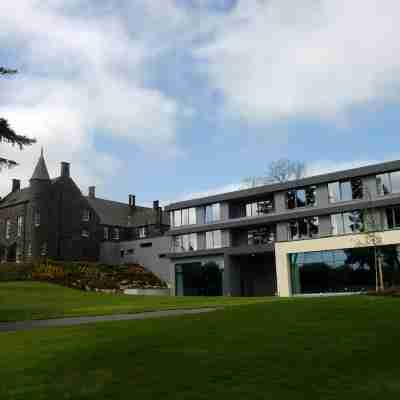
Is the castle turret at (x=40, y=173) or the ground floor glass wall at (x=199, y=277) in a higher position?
the castle turret at (x=40, y=173)

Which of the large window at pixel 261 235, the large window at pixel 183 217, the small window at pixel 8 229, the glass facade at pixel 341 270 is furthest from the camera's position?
the small window at pixel 8 229

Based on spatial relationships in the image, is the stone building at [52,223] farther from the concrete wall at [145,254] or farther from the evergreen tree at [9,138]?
the evergreen tree at [9,138]

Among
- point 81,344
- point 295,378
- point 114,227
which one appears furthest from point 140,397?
point 114,227

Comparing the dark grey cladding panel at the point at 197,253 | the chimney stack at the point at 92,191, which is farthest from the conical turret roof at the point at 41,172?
the dark grey cladding panel at the point at 197,253

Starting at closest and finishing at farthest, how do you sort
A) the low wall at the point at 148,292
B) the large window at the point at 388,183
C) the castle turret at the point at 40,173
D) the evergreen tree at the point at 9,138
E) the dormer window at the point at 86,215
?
the evergreen tree at the point at 9,138, the large window at the point at 388,183, the low wall at the point at 148,292, the castle turret at the point at 40,173, the dormer window at the point at 86,215

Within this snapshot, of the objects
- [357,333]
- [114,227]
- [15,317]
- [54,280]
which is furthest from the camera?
[114,227]

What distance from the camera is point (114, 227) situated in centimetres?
6981

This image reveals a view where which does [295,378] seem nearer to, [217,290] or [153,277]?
[217,290]

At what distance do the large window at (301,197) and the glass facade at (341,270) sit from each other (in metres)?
4.83

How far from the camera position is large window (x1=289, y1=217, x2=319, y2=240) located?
44375mm

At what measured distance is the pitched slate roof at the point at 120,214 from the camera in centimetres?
7000

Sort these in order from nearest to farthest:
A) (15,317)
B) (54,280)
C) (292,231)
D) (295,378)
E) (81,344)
→ (295,378), (81,344), (15,317), (292,231), (54,280)

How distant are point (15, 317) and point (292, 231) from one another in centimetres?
3048

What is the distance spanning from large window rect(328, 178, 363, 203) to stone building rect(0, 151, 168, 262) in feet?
98.9
